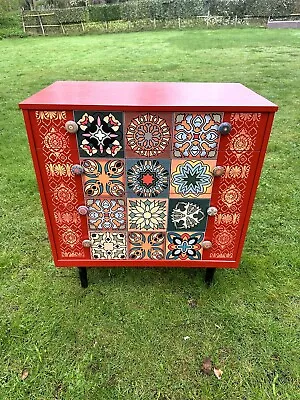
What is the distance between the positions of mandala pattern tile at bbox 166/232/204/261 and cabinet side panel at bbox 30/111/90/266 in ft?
1.56

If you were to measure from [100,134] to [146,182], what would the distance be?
1.08 ft

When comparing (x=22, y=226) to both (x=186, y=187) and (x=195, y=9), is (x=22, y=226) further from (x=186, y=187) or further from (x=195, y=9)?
(x=195, y=9)

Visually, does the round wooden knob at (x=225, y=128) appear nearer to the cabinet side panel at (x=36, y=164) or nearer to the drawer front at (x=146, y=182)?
the drawer front at (x=146, y=182)

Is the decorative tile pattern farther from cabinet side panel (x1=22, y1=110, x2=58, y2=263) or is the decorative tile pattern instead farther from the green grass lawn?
the green grass lawn

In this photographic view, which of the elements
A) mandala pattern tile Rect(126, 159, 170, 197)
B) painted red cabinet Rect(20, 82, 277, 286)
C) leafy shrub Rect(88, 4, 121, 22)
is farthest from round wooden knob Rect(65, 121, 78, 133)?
leafy shrub Rect(88, 4, 121, 22)

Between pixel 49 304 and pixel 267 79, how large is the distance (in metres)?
6.61

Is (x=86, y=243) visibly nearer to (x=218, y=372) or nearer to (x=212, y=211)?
(x=212, y=211)

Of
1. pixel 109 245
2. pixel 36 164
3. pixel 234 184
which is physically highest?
pixel 36 164

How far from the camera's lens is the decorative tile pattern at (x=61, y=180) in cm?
141

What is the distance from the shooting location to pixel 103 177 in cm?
156

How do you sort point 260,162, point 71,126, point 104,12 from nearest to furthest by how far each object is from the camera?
point 71,126
point 260,162
point 104,12

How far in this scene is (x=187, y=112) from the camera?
1.38m

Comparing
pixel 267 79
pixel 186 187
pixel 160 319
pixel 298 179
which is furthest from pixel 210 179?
pixel 267 79

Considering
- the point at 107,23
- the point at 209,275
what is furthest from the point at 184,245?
the point at 107,23
